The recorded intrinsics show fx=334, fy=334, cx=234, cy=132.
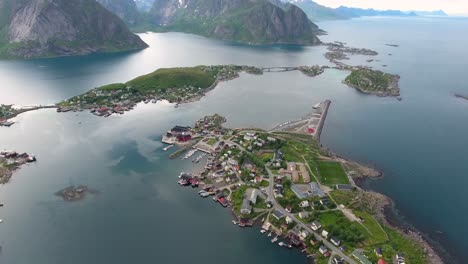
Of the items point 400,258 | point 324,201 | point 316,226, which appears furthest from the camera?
point 324,201

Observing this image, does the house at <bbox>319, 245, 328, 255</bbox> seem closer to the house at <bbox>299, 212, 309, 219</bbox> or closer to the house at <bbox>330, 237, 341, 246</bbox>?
the house at <bbox>330, 237, 341, 246</bbox>

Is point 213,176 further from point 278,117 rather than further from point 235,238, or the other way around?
point 278,117

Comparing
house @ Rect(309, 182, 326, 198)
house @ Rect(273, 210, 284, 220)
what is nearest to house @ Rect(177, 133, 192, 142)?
house @ Rect(309, 182, 326, 198)

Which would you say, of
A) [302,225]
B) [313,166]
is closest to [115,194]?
[302,225]

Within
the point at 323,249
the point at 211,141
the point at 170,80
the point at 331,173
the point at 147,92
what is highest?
the point at 170,80

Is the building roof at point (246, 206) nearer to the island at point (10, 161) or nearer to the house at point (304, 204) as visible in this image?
the house at point (304, 204)

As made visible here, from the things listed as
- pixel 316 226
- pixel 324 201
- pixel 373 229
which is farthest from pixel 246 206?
pixel 373 229

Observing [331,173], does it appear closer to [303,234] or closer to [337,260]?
[303,234]

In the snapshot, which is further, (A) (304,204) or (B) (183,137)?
(B) (183,137)
